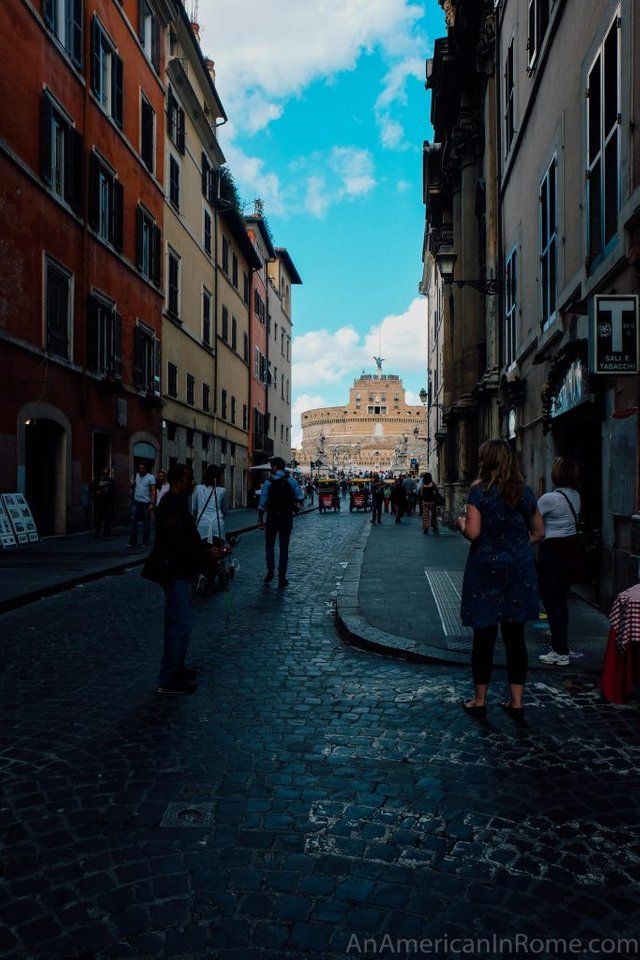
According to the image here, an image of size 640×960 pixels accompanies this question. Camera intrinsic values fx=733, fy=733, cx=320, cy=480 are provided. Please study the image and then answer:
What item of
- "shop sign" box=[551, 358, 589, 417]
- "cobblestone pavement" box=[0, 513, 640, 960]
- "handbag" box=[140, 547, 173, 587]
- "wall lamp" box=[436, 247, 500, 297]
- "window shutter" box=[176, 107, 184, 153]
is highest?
"window shutter" box=[176, 107, 184, 153]

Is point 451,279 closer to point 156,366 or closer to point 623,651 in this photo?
point 156,366

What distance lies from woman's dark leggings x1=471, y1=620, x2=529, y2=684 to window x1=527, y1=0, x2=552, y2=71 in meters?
9.89

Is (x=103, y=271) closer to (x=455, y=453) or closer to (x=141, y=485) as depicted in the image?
(x=141, y=485)

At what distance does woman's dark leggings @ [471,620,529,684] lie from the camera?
4461 mm

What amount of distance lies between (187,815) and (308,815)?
515mm

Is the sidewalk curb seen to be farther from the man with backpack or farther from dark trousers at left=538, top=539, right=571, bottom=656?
the man with backpack

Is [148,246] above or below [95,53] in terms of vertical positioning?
below

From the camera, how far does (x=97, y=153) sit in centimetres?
1772

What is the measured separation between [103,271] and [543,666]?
1599 centimetres

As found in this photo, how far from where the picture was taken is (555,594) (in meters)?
5.82

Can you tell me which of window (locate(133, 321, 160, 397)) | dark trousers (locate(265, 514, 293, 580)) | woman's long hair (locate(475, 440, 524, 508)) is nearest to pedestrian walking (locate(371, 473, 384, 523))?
window (locate(133, 321, 160, 397))

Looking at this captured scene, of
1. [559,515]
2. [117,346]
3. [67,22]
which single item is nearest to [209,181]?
[117,346]

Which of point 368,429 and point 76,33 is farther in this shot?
point 368,429

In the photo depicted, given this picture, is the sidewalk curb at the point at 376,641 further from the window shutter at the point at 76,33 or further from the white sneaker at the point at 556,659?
the window shutter at the point at 76,33
